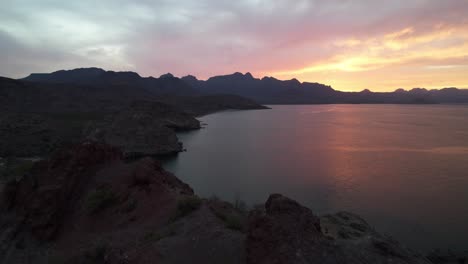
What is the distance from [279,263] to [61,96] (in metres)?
121

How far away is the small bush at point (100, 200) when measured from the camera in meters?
13.0

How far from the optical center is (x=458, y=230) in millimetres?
20906

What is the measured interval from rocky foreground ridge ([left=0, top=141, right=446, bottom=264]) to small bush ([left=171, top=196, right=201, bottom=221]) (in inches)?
→ 1.4

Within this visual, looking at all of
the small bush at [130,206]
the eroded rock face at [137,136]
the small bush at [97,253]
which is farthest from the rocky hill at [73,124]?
the small bush at [97,253]

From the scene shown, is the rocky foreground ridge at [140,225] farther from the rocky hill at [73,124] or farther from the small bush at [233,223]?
the rocky hill at [73,124]

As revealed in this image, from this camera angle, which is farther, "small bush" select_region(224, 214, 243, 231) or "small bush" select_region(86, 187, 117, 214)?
"small bush" select_region(86, 187, 117, 214)

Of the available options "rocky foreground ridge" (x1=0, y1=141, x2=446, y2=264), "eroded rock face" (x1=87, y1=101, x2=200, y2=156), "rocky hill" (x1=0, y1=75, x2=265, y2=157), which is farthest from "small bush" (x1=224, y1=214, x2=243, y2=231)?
"rocky hill" (x1=0, y1=75, x2=265, y2=157)

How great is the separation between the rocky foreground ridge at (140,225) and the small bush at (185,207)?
0.04 m

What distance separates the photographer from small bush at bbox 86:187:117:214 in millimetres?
13000

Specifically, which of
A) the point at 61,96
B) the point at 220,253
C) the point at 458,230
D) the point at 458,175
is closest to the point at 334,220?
the point at 458,230

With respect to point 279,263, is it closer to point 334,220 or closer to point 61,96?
point 334,220

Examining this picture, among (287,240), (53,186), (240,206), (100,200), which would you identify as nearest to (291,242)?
(287,240)

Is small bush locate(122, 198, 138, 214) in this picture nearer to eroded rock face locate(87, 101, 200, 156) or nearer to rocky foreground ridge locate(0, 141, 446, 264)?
rocky foreground ridge locate(0, 141, 446, 264)

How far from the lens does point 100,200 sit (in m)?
13.1
